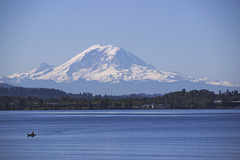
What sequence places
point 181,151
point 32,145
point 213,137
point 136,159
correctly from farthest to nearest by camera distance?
point 213,137
point 32,145
point 181,151
point 136,159

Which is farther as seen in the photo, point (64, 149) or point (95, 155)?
point (64, 149)

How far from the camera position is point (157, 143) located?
6694 cm

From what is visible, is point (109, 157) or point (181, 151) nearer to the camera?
point (109, 157)

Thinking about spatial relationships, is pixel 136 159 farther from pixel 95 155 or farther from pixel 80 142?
pixel 80 142

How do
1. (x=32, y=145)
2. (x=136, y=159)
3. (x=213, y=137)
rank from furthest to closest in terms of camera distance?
(x=213, y=137)
(x=32, y=145)
(x=136, y=159)

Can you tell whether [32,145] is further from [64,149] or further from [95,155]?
[95,155]

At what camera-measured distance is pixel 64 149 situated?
60.8 meters

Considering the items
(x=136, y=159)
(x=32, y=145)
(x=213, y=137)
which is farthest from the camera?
(x=213, y=137)

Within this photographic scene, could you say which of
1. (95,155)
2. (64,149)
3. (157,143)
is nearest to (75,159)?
(95,155)

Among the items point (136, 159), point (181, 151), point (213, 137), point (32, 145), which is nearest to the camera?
point (136, 159)

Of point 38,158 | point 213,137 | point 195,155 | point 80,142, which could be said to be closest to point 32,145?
point 80,142

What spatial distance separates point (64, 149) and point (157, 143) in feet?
44.2

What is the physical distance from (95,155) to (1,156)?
10.5 metres

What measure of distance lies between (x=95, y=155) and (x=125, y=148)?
22.6 ft
